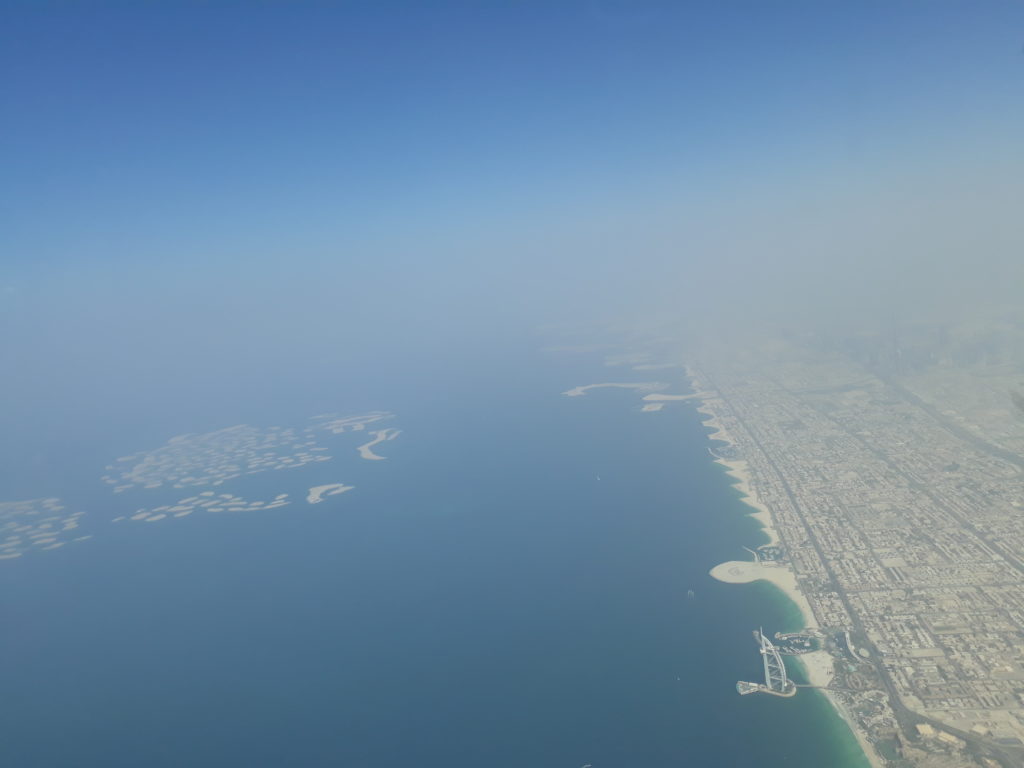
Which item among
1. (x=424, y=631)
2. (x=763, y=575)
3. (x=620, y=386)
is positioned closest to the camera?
(x=424, y=631)

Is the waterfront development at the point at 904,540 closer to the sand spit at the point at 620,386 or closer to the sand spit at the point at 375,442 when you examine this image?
the sand spit at the point at 620,386

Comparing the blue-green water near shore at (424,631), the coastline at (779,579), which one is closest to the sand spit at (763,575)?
the coastline at (779,579)

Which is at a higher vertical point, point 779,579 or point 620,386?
point 620,386

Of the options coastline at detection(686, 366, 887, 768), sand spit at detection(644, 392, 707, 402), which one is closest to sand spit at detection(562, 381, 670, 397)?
sand spit at detection(644, 392, 707, 402)

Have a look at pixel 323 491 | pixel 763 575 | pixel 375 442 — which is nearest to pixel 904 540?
pixel 763 575

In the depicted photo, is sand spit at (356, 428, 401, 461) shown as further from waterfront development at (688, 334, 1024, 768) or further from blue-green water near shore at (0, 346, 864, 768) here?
waterfront development at (688, 334, 1024, 768)

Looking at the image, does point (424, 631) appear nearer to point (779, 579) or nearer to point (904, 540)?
point (779, 579)
